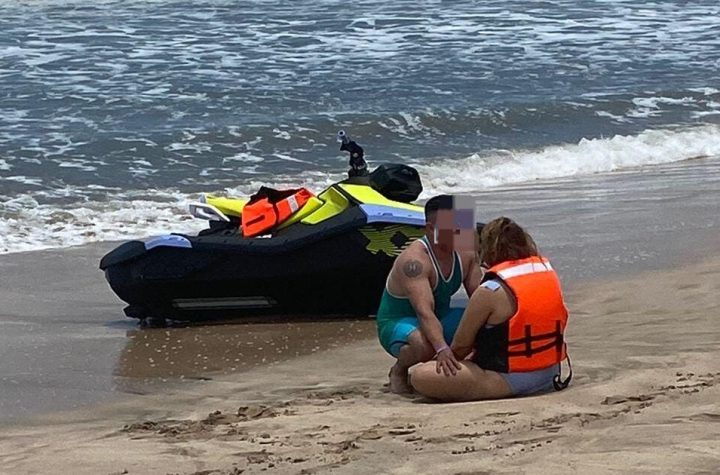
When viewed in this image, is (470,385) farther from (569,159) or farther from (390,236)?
(569,159)

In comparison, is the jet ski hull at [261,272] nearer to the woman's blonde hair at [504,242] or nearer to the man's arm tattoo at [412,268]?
the man's arm tattoo at [412,268]

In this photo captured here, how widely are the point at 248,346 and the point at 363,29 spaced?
15545mm

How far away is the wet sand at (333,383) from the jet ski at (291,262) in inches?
5.4

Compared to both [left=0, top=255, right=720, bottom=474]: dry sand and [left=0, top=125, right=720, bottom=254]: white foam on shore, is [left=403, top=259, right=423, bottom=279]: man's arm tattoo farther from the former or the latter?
[left=0, top=125, right=720, bottom=254]: white foam on shore

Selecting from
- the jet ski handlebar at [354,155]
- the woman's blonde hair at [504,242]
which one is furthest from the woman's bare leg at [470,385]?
the jet ski handlebar at [354,155]

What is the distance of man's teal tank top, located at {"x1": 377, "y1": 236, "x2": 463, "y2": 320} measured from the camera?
5.66 m

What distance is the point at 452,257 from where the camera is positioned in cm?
562

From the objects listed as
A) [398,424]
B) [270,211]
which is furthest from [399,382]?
[270,211]

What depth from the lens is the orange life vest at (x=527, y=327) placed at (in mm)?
5156

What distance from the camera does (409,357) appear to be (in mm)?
5551

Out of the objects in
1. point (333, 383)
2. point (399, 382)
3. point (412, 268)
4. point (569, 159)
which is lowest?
point (569, 159)

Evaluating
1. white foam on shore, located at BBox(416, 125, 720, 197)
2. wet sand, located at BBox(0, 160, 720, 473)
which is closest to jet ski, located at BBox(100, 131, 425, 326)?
wet sand, located at BBox(0, 160, 720, 473)

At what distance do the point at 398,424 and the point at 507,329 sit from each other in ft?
2.04

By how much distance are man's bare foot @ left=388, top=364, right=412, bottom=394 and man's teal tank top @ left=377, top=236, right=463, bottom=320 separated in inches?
9.7
